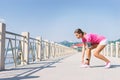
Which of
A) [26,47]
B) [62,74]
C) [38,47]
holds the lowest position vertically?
[62,74]

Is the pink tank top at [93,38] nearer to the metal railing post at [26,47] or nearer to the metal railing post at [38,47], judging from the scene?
the metal railing post at [26,47]

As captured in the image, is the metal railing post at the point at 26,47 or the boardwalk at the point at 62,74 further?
the metal railing post at the point at 26,47

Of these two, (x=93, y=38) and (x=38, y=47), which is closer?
(x=93, y=38)

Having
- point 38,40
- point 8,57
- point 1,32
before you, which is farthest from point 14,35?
point 38,40

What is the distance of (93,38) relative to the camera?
10.6m

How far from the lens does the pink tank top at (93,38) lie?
10.4 m

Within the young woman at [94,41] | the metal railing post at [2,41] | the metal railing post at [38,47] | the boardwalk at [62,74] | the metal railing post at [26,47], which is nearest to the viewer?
the boardwalk at [62,74]

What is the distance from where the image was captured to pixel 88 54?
11125 mm

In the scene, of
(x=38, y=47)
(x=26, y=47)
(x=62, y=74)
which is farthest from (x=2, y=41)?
(x=38, y=47)

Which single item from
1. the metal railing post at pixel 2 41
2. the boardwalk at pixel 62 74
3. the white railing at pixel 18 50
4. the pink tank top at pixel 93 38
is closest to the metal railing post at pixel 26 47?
the white railing at pixel 18 50

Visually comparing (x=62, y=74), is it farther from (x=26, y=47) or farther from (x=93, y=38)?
(x=26, y=47)

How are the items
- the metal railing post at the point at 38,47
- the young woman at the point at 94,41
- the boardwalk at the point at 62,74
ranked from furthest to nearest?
the metal railing post at the point at 38,47 → the young woman at the point at 94,41 → the boardwalk at the point at 62,74

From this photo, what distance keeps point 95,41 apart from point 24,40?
4.57 m

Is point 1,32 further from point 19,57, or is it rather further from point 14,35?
point 19,57
